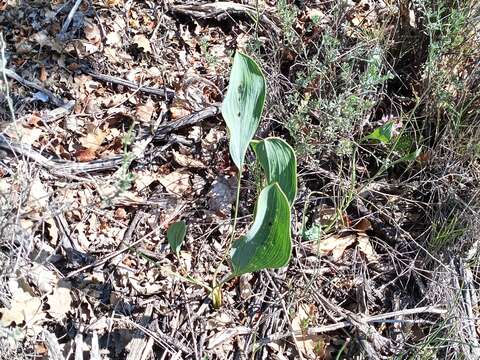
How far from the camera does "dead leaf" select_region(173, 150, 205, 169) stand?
2.17 metres

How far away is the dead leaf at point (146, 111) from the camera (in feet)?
7.33

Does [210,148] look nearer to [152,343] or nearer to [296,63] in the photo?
[296,63]

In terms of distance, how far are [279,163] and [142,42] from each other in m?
0.96

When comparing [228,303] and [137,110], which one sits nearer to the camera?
[228,303]

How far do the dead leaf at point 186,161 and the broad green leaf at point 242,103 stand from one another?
1.49 feet

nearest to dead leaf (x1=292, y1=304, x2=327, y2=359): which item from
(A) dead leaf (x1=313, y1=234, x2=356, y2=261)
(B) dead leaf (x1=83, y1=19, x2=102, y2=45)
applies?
(A) dead leaf (x1=313, y1=234, x2=356, y2=261)

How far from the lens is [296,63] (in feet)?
7.50

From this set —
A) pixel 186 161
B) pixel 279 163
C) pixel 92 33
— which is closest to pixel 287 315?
pixel 279 163

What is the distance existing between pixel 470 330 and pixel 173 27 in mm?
1557

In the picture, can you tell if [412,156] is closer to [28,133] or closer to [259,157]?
[259,157]

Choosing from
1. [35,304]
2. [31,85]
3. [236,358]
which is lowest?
[236,358]

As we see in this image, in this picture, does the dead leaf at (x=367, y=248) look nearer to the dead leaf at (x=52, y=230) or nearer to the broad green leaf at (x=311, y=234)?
the broad green leaf at (x=311, y=234)

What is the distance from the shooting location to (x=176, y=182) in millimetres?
2145

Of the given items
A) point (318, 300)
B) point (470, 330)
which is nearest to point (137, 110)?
point (318, 300)
